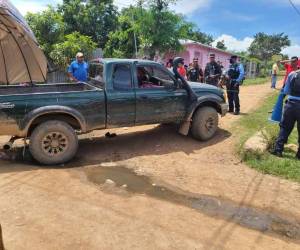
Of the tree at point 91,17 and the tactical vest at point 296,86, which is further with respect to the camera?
the tree at point 91,17

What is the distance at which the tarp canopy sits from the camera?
10.0ft

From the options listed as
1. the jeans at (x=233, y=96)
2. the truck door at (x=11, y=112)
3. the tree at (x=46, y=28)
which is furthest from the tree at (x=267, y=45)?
the truck door at (x=11, y=112)

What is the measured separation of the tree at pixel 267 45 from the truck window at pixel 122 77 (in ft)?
213

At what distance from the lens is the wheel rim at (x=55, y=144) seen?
279 inches

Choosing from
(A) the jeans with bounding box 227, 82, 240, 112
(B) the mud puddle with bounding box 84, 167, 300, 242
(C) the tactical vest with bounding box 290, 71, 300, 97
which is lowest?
(B) the mud puddle with bounding box 84, 167, 300, 242

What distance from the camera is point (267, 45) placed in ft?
236

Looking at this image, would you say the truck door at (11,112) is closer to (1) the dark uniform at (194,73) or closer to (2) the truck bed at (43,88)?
(2) the truck bed at (43,88)

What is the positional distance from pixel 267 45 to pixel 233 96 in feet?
214

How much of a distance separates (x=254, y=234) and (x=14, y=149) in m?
5.44

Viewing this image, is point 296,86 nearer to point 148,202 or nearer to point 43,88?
point 148,202

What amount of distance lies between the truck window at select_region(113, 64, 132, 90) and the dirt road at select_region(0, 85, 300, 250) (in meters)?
1.38

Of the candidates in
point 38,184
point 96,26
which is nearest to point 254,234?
point 38,184

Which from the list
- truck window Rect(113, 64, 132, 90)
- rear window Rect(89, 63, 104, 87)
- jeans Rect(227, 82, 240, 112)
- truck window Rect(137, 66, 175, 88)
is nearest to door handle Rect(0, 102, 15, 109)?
rear window Rect(89, 63, 104, 87)

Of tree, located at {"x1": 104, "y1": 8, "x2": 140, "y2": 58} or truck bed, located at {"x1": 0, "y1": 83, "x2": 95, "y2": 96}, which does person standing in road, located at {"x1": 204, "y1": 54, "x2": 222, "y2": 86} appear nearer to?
truck bed, located at {"x1": 0, "y1": 83, "x2": 95, "y2": 96}
